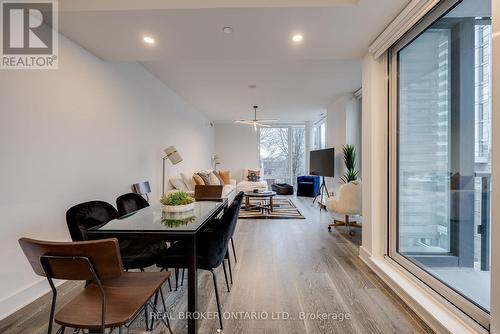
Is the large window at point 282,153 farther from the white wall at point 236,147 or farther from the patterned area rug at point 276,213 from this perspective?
the patterned area rug at point 276,213

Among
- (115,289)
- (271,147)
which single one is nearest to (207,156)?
(271,147)

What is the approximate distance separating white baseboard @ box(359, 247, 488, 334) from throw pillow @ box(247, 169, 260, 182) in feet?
18.6

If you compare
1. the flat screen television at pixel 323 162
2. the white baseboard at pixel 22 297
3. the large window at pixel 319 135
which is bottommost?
the white baseboard at pixel 22 297

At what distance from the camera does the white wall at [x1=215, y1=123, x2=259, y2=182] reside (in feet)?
30.2

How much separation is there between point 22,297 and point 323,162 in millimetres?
5695

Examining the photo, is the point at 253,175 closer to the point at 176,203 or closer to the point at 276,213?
the point at 276,213

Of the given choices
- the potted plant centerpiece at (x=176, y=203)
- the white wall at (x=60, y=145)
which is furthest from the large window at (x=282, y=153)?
the potted plant centerpiece at (x=176, y=203)

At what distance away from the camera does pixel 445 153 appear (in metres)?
1.95

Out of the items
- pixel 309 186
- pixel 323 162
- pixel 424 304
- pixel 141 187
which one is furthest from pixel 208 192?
pixel 309 186

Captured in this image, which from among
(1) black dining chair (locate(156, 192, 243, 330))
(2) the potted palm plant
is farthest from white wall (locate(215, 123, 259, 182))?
(1) black dining chair (locate(156, 192, 243, 330))

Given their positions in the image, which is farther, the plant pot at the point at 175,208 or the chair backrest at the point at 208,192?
the chair backrest at the point at 208,192

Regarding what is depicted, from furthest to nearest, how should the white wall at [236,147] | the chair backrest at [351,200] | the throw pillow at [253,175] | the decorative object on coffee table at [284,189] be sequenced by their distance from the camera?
the white wall at [236,147] → the decorative object on coffee table at [284,189] → the throw pillow at [253,175] → the chair backrest at [351,200]

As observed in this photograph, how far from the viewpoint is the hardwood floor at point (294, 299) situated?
174 centimetres

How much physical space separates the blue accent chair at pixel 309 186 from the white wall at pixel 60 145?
17.8 ft
